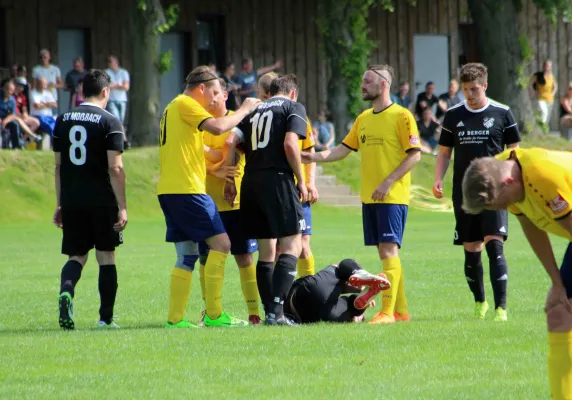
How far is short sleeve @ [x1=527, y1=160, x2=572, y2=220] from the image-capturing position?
5.79 metres

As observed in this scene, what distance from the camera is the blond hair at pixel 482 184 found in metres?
5.69

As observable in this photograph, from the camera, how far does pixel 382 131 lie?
10375 mm

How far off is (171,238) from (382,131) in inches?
81.0

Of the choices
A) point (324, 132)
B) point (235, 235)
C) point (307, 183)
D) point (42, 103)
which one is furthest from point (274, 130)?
point (324, 132)

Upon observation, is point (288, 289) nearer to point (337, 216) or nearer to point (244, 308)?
point (244, 308)

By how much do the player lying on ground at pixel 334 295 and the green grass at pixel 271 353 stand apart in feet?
1.14

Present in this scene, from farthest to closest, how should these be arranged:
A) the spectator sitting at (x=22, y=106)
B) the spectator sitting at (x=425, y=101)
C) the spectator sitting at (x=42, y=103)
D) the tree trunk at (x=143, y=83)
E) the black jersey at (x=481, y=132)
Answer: the spectator sitting at (x=425, y=101)
the tree trunk at (x=143, y=83)
the spectator sitting at (x=42, y=103)
the spectator sitting at (x=22, y=106)
the black jersey at (x=481, y=132)

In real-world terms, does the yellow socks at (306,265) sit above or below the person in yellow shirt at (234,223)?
below

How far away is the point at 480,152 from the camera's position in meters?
10.4

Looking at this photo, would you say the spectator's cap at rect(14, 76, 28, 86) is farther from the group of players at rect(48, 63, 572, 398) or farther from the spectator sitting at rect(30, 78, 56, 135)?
the group of players at rect(48, 63, 572, 398)

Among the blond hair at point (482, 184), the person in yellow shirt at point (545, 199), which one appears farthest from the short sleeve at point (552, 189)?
the blond hair at point (482, 184)

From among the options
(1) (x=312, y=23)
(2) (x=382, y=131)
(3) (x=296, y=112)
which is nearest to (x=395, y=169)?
(2) (x=382, y=131)

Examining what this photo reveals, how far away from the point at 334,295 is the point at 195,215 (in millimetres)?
1421

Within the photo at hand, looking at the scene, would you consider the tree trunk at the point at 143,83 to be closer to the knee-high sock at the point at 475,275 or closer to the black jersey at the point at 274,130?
the black jersey at the point at 274,130
